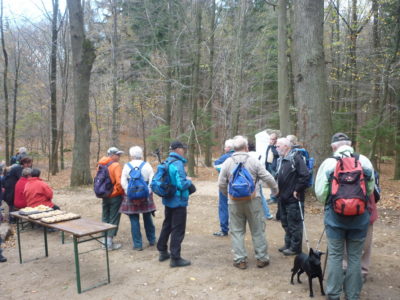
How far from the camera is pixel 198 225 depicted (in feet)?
23.6

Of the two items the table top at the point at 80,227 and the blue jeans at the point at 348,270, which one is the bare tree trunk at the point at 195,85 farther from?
the blue jeans at the point at 348,270

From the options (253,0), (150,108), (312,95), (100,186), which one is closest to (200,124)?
(150,108)

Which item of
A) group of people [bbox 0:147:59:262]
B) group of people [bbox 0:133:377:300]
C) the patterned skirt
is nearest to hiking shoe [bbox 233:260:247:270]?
group of people [bbox 0:133:377:300]

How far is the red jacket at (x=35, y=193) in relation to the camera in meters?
6.43

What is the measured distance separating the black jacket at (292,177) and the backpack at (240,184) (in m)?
0.80

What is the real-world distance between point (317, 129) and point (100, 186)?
5428 millimetres

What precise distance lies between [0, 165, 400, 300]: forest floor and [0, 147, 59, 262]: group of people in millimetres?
745

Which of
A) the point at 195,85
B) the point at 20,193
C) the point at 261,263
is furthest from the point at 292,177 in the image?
the point at 195,85

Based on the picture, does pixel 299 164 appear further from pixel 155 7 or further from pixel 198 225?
pixel 155 7

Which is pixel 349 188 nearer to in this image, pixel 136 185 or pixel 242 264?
pixel 242 264

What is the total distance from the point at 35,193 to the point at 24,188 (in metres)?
0.96

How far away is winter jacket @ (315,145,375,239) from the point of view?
3486mm

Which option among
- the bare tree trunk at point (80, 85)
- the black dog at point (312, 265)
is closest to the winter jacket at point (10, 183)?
the bare tree trunk at point (80, 85)

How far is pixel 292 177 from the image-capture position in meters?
5.04
